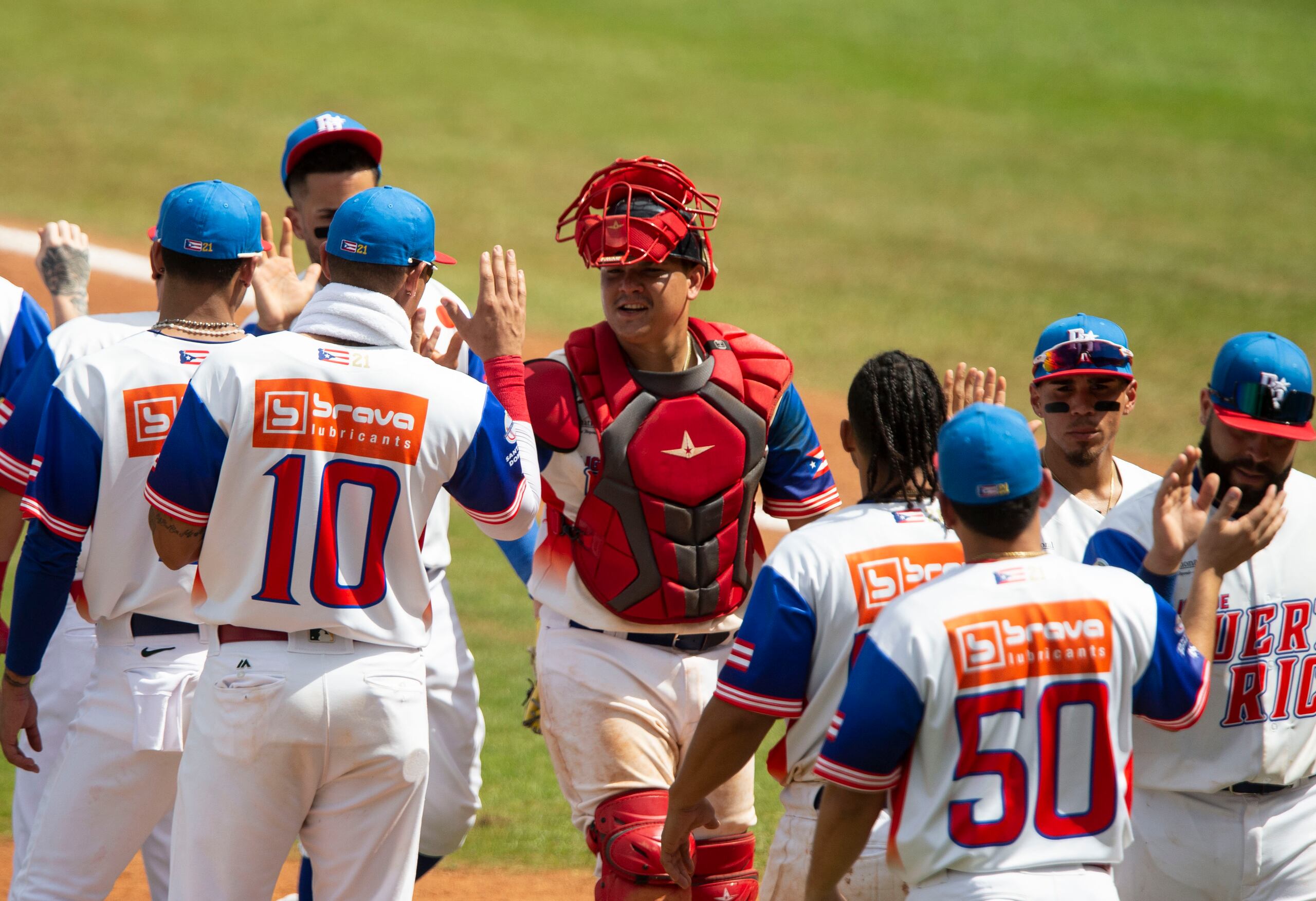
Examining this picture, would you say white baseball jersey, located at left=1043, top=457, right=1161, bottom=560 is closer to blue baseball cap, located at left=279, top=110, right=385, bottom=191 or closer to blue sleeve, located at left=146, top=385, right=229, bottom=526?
blue sleeve, located at left=146, top=385, right=229, bottom=526

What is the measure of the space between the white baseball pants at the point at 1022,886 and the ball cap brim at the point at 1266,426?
122cm

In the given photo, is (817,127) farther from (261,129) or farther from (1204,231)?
(261,129)

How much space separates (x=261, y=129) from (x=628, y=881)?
17.4m

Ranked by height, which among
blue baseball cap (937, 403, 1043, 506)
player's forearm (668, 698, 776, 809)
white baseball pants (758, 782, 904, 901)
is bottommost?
white baseball pants (758, 782, 904, 901)

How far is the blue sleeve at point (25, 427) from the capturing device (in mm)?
4023

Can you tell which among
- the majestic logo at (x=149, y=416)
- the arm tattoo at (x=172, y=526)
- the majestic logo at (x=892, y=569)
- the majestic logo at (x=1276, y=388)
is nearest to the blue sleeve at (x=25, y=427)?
the majestic logo at (x=149, y=416)

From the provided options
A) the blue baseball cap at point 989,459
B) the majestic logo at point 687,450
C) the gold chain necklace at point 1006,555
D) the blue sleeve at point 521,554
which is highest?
the blue baseball cap at point 989,459

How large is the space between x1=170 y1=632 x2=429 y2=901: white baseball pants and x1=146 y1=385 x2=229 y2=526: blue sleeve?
1.17 feet

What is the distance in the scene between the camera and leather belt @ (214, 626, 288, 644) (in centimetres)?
347

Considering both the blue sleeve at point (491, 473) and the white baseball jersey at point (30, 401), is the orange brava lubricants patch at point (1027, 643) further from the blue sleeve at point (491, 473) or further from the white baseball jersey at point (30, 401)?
the white baseball jersey at point (30, 401)

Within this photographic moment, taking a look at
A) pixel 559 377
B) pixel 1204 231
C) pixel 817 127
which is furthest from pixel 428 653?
pixel 817 127

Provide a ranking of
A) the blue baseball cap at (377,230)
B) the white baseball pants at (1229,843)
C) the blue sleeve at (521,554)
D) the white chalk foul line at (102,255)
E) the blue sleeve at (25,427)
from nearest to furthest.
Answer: the white baseball pants at (1229,843), the blue baseball cap at (377,230), the blue sleeve at (25,427), the blue sleeve at (521,554), the white chalk foul line at (102,255)

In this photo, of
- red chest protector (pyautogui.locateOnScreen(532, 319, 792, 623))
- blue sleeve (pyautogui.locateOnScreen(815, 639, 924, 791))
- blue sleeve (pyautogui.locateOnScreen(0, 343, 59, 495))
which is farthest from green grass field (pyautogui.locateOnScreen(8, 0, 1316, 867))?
blue sleeve (pyautogui.locateOnScreen(815, 639, 924, 791))

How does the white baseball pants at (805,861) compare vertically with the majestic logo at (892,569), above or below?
below
